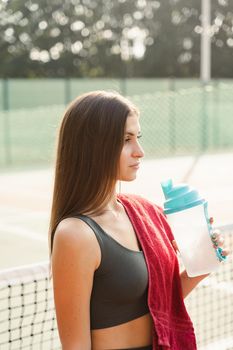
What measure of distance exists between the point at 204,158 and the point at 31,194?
25.3ft

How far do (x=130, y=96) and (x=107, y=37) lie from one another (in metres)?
18.8

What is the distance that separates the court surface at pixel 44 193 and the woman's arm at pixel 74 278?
3969mm

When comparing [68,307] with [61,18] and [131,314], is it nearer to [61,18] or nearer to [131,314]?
[131,314]

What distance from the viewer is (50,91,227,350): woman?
203 cm

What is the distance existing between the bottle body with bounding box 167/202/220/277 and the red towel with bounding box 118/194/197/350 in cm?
6

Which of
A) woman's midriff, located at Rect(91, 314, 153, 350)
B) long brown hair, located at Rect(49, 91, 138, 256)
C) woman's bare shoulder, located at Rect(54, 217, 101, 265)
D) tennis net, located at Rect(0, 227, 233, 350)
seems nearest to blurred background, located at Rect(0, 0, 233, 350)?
tennis net, located at Rect(0, 227, 233, 350)

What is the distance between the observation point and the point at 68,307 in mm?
2035

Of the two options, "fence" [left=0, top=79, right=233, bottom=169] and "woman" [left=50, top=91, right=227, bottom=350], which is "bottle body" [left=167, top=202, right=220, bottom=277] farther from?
"fence" [left=0, top=79, right=233, bottom=169]

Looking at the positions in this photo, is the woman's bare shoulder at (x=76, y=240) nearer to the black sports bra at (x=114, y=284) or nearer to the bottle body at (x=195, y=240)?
the black sports bra at (x=114, y=284)

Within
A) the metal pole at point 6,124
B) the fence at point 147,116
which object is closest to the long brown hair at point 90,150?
the fence at point 147,116

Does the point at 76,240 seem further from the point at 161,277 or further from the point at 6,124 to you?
the point at 6,124

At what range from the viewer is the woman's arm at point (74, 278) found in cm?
201

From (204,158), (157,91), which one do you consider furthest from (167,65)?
(204,158)

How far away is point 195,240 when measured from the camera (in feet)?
7.66
